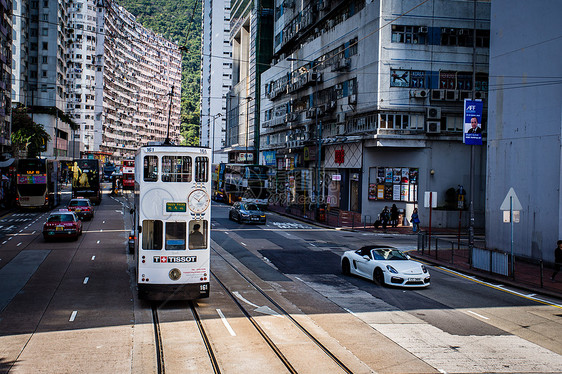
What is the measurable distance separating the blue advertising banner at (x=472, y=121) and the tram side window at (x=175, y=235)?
14879mm

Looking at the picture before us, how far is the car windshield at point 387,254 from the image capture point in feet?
63.4

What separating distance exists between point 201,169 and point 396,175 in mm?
31037

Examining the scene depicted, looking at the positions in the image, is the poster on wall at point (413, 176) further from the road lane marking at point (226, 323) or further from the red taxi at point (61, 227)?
the road lane marking at point (226, 323)

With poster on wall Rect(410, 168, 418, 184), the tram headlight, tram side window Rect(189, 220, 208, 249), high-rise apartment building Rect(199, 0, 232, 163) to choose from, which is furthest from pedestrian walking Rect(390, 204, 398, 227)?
high-rise apartment building Rect(199, 0, 232, 163)

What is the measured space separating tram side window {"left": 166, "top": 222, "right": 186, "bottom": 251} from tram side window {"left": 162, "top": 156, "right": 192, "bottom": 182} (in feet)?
3.79

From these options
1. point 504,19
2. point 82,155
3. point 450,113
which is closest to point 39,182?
point 450,113

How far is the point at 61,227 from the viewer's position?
28453 millimetres

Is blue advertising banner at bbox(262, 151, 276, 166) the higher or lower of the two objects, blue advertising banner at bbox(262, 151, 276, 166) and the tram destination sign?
the higher

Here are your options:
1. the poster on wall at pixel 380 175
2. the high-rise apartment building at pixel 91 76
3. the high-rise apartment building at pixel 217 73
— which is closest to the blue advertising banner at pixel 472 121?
the high-rise apartment building at pixel 91 76

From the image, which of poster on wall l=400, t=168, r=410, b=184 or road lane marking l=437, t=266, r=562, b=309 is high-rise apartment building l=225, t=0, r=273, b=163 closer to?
poster on wall l=400, t=168, r=410, b=184

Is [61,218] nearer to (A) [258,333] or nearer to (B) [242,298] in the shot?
(B) [242,298]

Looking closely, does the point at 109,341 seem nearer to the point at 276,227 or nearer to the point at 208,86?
the point at 276,227

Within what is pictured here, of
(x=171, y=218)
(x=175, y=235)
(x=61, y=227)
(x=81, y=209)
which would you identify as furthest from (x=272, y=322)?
(x=81, y=209)

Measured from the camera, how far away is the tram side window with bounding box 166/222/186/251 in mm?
14391
